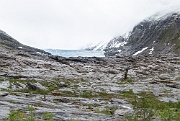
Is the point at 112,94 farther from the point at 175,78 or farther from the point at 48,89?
the point at 175,78

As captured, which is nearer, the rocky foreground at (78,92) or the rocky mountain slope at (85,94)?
the rocky mountain slope at (85,94)

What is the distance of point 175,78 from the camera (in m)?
100

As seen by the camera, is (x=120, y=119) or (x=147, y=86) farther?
(x=147, y=86)

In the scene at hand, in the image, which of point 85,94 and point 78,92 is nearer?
point 85,94

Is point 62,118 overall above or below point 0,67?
below

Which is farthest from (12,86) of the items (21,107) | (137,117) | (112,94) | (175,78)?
(175,78)

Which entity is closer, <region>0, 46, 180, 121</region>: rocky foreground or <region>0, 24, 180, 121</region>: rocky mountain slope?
<region>0, 24, 180, 121</region>: rocky mountain slope

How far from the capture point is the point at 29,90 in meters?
67.9

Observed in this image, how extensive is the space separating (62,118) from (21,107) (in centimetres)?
702

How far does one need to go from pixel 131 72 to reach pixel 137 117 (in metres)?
81.3

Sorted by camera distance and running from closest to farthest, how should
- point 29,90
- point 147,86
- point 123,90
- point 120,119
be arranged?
point 120,119, point 29,90, point 123,90, point 147,86

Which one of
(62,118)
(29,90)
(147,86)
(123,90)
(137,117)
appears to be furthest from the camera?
(147,86)

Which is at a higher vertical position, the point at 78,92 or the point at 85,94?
the point at 78,92

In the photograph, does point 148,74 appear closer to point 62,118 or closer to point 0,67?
point 0,67
